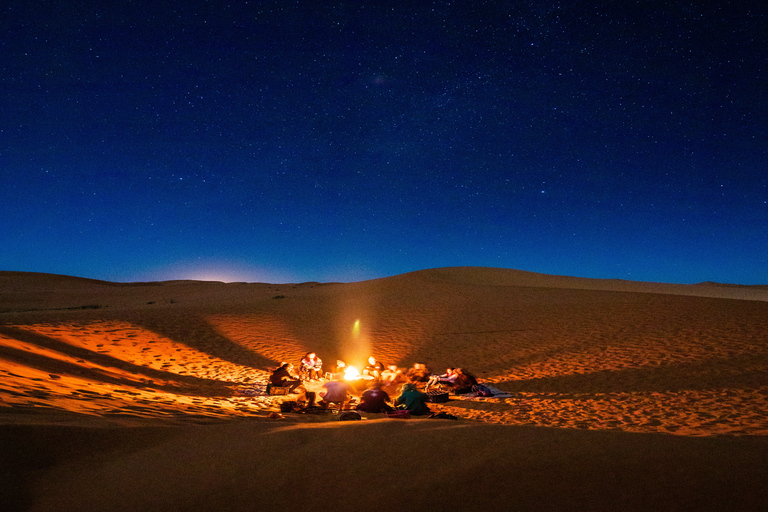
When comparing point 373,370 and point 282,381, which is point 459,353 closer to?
point 373,370

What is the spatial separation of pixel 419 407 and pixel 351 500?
4.85 m

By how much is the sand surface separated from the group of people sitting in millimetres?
646

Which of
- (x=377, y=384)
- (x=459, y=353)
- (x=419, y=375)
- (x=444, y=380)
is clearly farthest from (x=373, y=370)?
(x=459, y=353)

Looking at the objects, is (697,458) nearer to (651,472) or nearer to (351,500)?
(651,472)

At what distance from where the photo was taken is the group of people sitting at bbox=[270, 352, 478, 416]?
800 centimetres

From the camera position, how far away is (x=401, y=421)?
527 centimetres

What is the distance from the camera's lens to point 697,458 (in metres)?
3.30

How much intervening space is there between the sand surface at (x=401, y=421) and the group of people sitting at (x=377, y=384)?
25.4 inches

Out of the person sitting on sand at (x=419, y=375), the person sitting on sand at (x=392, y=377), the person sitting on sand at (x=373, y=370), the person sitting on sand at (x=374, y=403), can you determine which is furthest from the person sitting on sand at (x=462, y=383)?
the person sitting on sand at (x=374, y=403)

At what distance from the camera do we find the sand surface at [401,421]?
10.1 feet

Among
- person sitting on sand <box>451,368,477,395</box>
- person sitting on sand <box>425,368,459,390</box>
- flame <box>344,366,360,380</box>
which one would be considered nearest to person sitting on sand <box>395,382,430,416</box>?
person sitting on sand <box>451,368,477,395</box>

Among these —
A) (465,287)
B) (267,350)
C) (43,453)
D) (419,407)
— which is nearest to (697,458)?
(419,407)

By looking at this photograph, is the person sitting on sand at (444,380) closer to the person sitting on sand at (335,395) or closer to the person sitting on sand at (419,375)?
the person sitting on sand at (419,375)

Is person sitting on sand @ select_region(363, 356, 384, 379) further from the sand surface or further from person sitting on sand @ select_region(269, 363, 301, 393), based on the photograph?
the sand surface
